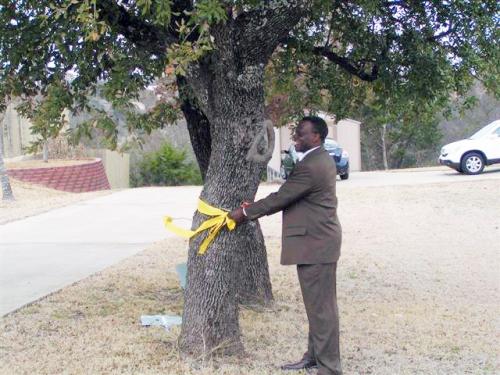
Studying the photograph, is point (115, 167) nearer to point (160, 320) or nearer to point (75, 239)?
point (75, 239)

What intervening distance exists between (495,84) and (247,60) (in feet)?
10.5

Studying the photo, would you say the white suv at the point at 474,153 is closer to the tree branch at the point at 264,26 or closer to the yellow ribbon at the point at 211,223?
the tree branch at the point at 264,26

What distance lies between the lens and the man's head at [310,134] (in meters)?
5.29

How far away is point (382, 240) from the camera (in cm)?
1262

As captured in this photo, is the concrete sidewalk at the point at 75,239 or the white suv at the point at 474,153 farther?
the white suv at the point at 474,153

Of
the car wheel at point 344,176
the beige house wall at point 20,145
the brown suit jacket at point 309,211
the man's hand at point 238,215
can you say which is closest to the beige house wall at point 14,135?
the beige house wall at point 20,145

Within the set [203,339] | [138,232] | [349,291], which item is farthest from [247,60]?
[138,232]

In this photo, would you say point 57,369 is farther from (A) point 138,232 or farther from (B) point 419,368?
(A) point 138,232

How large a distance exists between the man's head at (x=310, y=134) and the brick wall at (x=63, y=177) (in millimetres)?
17471

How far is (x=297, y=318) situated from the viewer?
23.8 ft

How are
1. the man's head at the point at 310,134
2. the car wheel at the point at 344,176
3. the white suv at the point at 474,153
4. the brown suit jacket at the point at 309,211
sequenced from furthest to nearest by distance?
the car wheel at the point at 344,176
the white suv at the point at 474,153
the man's head at the point at 310,134
the brown suit jacket at the point at 309,211

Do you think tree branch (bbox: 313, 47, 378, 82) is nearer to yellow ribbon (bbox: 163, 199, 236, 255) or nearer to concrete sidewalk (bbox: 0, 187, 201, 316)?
concrete sidewalk (bbox: 0, 187, 201, 316)

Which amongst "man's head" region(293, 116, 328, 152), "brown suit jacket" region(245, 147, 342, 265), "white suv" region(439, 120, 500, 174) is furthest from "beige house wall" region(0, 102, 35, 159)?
"brown suit jacket" region(245, 147, 342, 265)

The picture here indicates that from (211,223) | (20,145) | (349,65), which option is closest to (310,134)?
(211,223)
